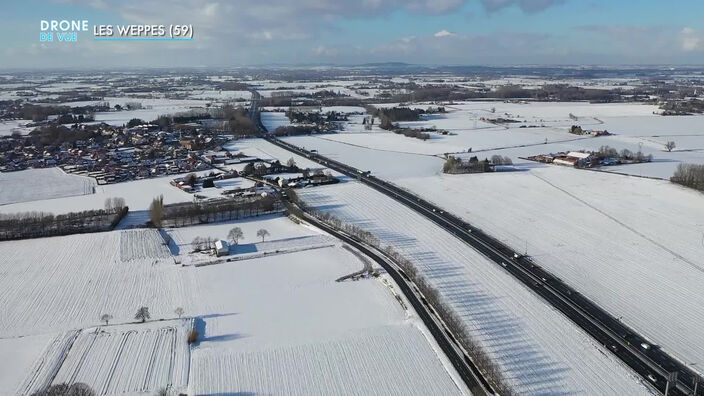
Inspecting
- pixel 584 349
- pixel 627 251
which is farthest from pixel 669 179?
pixel 584 349

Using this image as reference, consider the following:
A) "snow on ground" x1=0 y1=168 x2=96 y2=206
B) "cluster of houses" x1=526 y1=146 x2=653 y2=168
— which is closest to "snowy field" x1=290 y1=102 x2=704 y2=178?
"cluster of houses" x1=526 y1=146 x2=653 y2=168

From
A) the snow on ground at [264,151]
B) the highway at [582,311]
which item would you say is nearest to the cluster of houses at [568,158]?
the highway at [582,311]

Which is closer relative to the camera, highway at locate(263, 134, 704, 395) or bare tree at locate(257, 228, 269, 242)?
highway at locate(263, 134, 704, 395)

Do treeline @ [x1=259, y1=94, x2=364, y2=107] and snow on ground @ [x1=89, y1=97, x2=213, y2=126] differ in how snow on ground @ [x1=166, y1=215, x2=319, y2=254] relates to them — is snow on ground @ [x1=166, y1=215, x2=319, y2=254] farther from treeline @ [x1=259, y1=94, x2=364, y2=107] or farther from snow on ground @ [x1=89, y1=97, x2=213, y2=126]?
treeline @ [x1=259, y1=94, x2=364, y2=107]

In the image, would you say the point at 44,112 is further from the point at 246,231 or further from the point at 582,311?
the point at 582,311

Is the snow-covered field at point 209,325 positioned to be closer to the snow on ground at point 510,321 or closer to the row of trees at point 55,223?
the row of trees at point 55,223

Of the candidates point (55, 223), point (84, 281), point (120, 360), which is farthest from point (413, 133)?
point (120, 360)

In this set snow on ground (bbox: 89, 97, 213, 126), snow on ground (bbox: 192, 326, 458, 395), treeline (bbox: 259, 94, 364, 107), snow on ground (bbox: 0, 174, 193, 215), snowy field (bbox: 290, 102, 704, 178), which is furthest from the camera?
treeline (bbox: 259, 94, 364, 107)

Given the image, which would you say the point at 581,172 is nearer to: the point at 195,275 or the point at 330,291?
the point at 330,291
